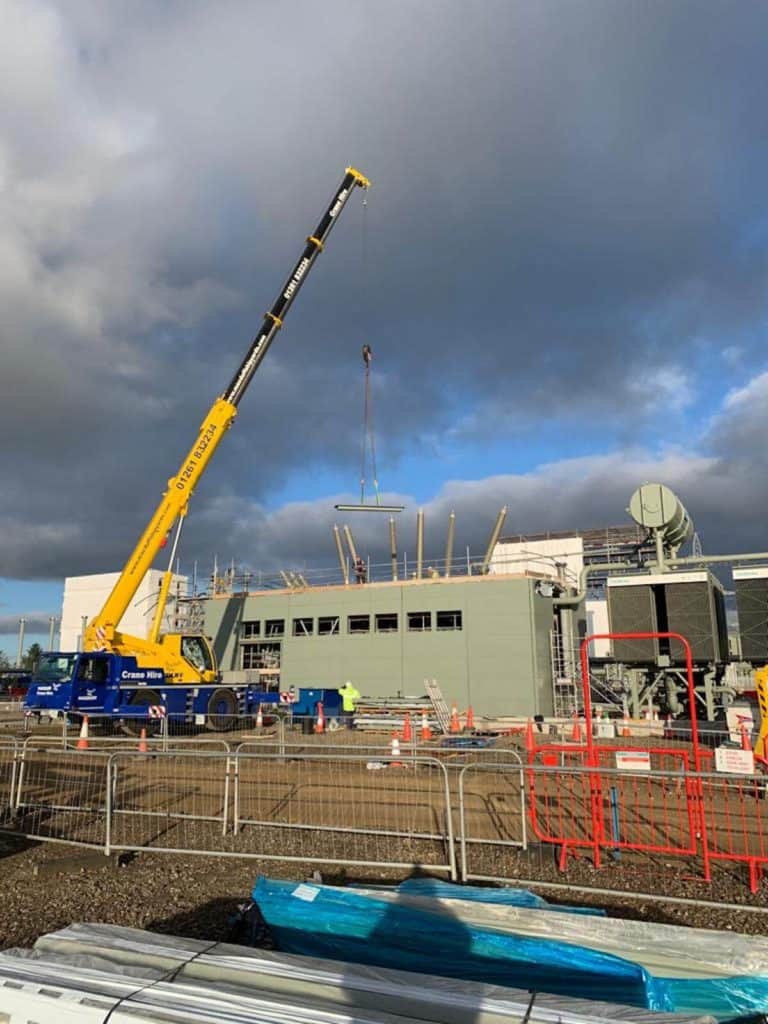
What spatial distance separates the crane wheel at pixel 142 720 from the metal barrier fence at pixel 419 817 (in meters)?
7.67

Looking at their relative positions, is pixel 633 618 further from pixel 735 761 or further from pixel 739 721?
pixel 735 761

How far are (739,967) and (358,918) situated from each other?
8.07ft

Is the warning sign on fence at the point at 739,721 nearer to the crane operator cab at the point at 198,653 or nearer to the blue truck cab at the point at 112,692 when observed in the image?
the blue truck cab at the point at 112,692

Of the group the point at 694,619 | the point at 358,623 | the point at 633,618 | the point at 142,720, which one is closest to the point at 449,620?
the point at 358,623

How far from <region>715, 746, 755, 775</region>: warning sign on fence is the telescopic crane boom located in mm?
19756

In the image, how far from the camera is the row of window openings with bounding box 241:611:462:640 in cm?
3134

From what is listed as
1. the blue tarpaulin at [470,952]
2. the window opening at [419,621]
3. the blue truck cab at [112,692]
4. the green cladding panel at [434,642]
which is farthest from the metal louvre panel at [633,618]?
the blue tarpaulin at [470,952]

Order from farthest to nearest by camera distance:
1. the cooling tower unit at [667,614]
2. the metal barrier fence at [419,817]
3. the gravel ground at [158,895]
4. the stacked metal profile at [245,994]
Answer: the cooling tower unit at [667,614], the metal barrier fence at [419,817], the gravel ground at [158,895], the stacked metal profile at [245,994]

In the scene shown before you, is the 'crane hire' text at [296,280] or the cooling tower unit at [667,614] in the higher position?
the 'crane hire' text at [296,280]

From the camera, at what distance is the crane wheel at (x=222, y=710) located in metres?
24.9

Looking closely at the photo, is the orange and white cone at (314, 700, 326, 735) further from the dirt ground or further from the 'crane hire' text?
the 'crane hire' text

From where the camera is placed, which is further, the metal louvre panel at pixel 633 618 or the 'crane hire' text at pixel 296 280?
the metal louvre panel at pixel 633 618

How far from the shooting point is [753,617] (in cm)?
2603

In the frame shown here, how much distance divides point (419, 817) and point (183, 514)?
1723 centimetres
